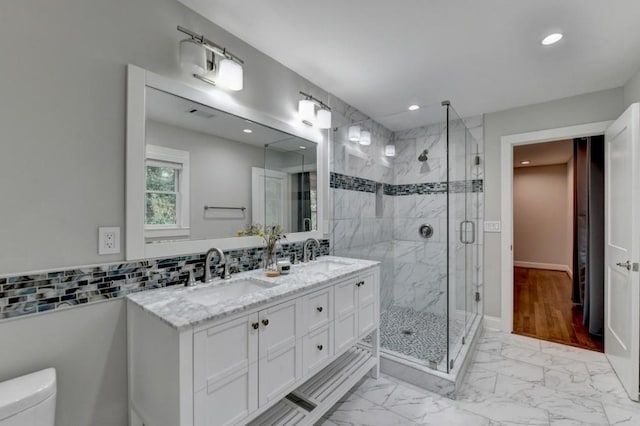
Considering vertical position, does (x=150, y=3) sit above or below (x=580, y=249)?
above

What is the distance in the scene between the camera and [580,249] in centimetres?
372

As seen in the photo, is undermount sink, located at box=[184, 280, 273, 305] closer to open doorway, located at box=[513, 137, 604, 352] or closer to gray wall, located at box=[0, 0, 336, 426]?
gray wall, located at box=[0, 0, 336, 426]

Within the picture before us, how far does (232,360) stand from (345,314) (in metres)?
0.87

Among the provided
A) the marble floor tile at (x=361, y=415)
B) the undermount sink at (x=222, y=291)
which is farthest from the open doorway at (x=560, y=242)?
the undermount sink at (x=222, y=291)


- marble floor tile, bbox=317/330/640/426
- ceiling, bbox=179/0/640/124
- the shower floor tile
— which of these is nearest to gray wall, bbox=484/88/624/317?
ceiling, bbox=179/0/640/124

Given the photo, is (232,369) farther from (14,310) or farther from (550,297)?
(550,297)

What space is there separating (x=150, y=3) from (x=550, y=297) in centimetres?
576

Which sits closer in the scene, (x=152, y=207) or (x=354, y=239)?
(x=152, y=207)

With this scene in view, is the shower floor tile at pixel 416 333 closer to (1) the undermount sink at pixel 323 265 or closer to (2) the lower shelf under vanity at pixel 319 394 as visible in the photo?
(2) the lower shelf under vanity at pixel 319 394

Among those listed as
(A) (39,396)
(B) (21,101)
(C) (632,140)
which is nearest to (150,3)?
(B) (21,101)

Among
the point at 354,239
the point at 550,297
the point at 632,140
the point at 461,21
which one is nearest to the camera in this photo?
the point at 461,21

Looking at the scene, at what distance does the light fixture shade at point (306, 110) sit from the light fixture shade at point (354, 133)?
27.0 inches

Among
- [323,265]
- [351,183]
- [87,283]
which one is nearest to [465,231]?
[351,183]

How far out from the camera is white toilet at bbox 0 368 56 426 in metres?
0.86
